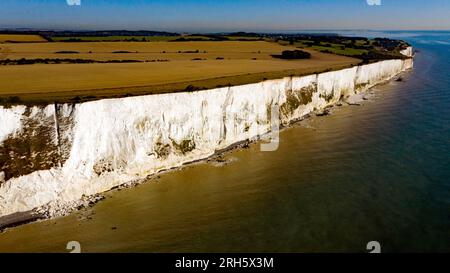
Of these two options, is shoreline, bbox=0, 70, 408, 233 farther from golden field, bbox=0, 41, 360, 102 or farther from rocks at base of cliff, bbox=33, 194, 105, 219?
golden field, bbox=0, 41, 360, 102

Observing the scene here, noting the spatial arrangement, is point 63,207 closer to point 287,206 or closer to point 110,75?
Result: point 287,206

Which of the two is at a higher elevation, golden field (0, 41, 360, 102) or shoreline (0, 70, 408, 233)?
golden field (0, 41, 360, 102)

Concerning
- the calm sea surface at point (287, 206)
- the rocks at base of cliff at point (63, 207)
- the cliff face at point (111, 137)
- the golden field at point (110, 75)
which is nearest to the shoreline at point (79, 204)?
the rocks at base of cliff at point (63, 207)

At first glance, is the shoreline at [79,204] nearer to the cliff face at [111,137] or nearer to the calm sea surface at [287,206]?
the cliff face at [111,137]

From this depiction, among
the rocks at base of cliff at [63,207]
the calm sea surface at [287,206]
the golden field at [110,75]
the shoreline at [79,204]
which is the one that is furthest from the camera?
the golden field at [110,75]

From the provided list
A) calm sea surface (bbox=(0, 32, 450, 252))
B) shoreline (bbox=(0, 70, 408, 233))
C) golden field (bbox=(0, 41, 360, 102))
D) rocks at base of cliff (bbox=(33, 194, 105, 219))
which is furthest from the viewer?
golden field (bbox=(0, 41, 360, 102))

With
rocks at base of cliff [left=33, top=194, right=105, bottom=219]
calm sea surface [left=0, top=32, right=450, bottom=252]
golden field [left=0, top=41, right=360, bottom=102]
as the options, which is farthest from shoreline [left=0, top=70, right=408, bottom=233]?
golden field [left=0, top=41, right=360, bottom=102]
